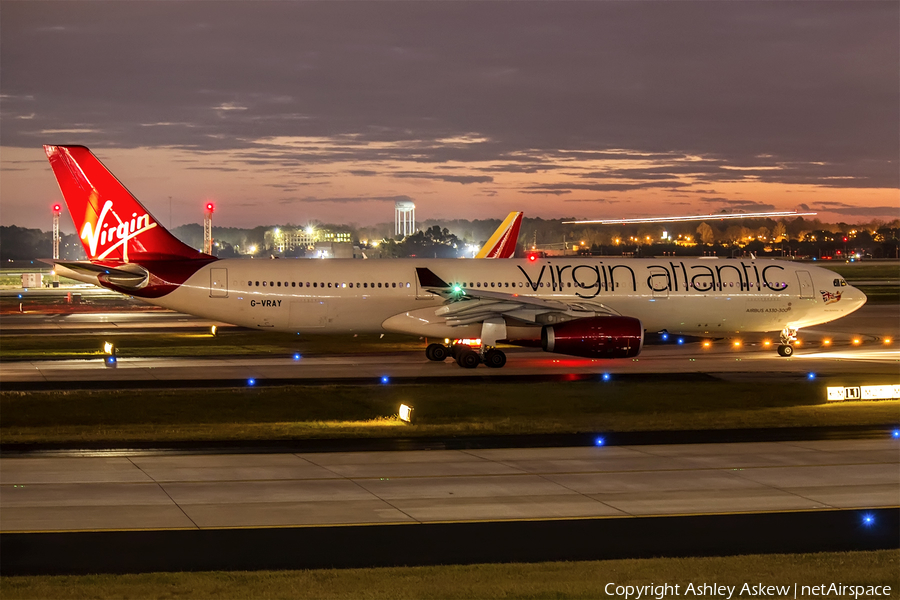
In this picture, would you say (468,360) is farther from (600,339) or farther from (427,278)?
(600,339)

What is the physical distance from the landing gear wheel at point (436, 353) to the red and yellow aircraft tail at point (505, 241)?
24248 mm

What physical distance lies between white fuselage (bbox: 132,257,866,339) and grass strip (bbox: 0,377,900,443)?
350 inches

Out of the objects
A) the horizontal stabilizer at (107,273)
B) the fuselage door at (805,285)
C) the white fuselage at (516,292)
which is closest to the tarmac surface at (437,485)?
the white fuselage at (516,292)

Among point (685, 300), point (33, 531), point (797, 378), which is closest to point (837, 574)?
point (33, 531)

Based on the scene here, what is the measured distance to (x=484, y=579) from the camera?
44.0 ft

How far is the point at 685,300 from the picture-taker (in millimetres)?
42094

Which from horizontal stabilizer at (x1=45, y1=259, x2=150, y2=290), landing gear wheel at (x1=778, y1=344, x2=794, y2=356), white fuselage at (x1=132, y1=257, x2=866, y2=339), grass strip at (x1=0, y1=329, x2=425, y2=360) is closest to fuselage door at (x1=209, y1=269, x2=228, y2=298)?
white fuselage at (x1=132, y1=257, x2=866, y2=339)

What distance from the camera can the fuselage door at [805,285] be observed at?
43.3m

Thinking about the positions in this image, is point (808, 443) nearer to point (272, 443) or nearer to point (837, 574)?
point (837, 574)

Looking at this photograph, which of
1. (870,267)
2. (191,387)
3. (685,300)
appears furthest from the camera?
(870,267)

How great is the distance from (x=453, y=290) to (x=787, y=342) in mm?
16240

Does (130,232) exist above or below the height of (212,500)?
above

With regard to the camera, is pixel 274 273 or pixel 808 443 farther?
pixel 274 273

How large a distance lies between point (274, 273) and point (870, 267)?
4315 inches
